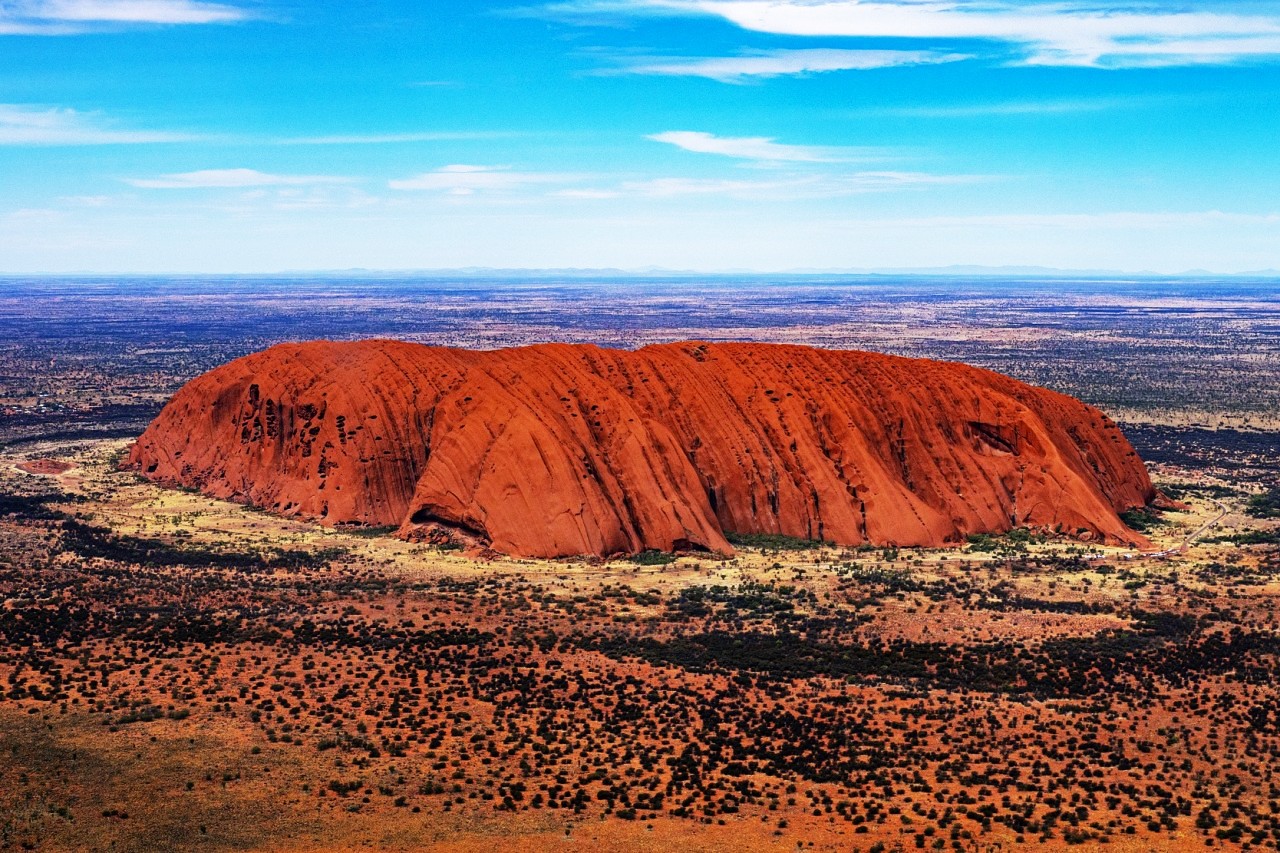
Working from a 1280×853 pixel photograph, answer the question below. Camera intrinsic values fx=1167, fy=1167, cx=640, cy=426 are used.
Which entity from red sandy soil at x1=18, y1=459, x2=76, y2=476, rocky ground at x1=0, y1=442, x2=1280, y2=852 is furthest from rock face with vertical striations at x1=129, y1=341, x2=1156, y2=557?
red sandy soil at x1=18, y1=459, x2=76, y2=476

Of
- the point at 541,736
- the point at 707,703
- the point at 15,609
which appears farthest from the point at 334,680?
the point at 15,609

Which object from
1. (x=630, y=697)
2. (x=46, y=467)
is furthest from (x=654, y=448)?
(x=46, y=467)

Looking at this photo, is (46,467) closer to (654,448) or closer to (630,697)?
(654,448)

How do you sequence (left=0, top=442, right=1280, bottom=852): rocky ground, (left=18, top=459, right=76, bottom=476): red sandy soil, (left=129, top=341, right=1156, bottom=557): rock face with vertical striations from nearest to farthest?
(left=0, top=442, right=1280, bottom=852): rocky ground → (left=129, top=341, right=1156, bottom=557): rock face with vertical striations → (left=18, top=459, right=76, bottom=476): red sandy soil

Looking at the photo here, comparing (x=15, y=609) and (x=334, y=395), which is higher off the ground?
(x=334, y=395)

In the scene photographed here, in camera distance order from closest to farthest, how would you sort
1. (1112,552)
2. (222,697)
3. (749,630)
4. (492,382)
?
(222,697) → (749,630) → (1112,552) → (492,382)

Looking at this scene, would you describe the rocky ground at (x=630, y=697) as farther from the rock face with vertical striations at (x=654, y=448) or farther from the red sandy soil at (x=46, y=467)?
the red sandy soil at (x=46, y=467)

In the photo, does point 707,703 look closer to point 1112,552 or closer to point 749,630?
point 749,630

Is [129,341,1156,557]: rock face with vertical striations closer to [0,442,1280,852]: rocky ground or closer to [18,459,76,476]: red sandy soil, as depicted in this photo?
[0,442,1280,852]: rocky ground
